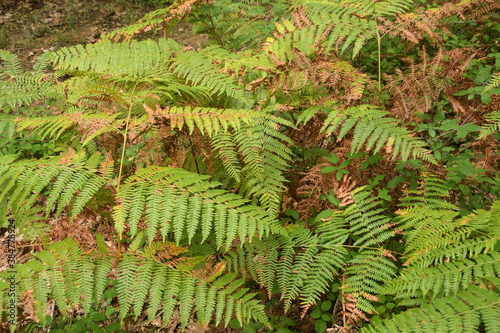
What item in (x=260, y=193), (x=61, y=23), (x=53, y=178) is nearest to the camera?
(x=53, y=178)

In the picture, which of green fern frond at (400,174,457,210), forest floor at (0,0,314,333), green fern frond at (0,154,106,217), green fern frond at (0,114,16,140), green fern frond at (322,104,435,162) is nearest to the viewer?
green fern frond at (0,154,106,217)

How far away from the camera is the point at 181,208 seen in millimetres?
1841

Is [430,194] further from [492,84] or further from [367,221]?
[492,84]

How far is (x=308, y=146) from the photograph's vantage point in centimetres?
302

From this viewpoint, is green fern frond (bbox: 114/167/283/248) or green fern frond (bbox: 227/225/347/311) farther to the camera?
green fern frond (bbox: 227/225/347/311)

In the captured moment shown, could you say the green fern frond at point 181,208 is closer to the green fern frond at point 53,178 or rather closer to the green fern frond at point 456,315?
the green fern frond at point 53,178

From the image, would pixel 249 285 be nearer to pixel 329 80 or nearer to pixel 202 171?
pixel 202 171

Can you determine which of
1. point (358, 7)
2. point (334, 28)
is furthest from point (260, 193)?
point (358, 7)

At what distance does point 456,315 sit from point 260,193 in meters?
1.16

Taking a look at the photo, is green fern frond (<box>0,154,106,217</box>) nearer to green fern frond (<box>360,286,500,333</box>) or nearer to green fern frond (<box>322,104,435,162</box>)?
green fern frond (<box>322,104,435,162</box>)

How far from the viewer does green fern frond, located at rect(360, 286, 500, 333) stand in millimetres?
1486

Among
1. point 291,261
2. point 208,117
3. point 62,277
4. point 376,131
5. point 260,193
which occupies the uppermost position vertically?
point 208,117

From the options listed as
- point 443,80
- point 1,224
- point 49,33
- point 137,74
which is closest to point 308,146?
point 443,80

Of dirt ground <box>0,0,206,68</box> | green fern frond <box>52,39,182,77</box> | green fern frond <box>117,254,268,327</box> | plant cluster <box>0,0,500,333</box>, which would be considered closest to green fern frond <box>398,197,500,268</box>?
plant cluster <box>0,0,500,333</box>
